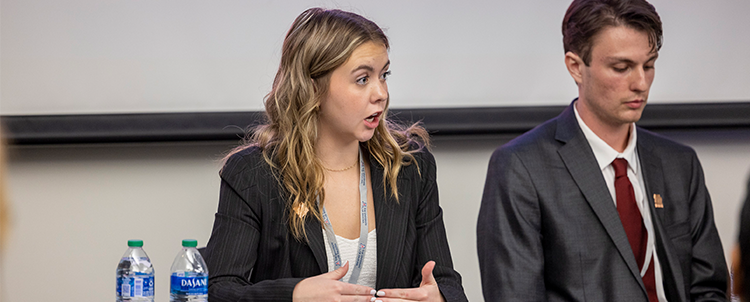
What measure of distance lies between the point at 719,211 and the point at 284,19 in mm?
2137

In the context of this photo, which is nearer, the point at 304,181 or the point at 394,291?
the point at 394,291

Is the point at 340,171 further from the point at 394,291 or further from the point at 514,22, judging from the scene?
the point at 514,22

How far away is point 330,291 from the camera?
4.78ft

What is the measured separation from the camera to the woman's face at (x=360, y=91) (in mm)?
1735

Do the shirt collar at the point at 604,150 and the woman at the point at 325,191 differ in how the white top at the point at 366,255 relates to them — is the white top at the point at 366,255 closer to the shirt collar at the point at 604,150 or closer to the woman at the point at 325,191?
the woman at the point at 325,191

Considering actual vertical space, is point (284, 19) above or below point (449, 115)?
above

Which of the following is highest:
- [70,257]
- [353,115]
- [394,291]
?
[353,115]

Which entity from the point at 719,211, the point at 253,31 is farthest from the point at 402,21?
the point at 719,211

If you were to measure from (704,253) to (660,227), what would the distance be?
19cm

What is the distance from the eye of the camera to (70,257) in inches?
104

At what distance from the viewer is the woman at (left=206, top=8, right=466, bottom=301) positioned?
171 cm

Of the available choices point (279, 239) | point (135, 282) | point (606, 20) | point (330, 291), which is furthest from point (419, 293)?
point (606, 20)

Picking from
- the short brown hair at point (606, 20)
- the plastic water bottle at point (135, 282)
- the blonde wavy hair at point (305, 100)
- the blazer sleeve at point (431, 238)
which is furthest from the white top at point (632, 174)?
the plastic water bottle at point (135, 282)

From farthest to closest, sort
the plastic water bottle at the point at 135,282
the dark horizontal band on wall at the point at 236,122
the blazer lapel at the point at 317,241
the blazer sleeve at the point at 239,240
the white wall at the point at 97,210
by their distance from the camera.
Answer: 1. the white wall at the point at 97,210
2. the dark horizontal band on wall at the point at 236,122
3. the blazer lapel at the point at 317,241
4. the blazer sleeve at the point at 239,240
5. the plastic water bottle at the point at 135,282
